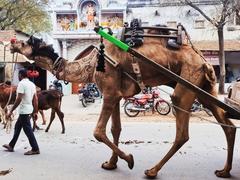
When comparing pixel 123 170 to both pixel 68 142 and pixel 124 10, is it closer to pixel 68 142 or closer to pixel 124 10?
pixel 68 142

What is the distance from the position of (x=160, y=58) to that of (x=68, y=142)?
4.21 metres

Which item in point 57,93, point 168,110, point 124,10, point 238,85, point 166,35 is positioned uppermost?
point 124,10

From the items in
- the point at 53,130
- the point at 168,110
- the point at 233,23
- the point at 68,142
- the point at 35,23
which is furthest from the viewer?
the point at 35,23

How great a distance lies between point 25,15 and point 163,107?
1991 centimetres

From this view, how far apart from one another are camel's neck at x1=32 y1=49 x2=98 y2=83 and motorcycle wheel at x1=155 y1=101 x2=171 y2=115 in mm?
10427

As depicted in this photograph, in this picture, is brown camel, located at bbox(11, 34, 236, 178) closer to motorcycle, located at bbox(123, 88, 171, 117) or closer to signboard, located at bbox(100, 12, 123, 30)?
motorcycle, located at bbox(123, 88, 171, 117)

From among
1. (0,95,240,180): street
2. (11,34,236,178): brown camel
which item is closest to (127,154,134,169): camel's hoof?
(11,34,236,178): brown camel

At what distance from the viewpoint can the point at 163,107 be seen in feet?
55.5

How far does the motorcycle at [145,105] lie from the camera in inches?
651

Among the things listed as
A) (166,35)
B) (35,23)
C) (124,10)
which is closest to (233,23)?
(124,10)

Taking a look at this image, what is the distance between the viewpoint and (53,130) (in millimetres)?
11633

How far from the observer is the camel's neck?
6.43 meters

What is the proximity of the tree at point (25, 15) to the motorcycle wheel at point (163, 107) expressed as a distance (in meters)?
17.9

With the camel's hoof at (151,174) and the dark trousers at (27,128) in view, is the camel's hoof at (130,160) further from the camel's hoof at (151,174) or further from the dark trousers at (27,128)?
the dark trousers at (27,128)
